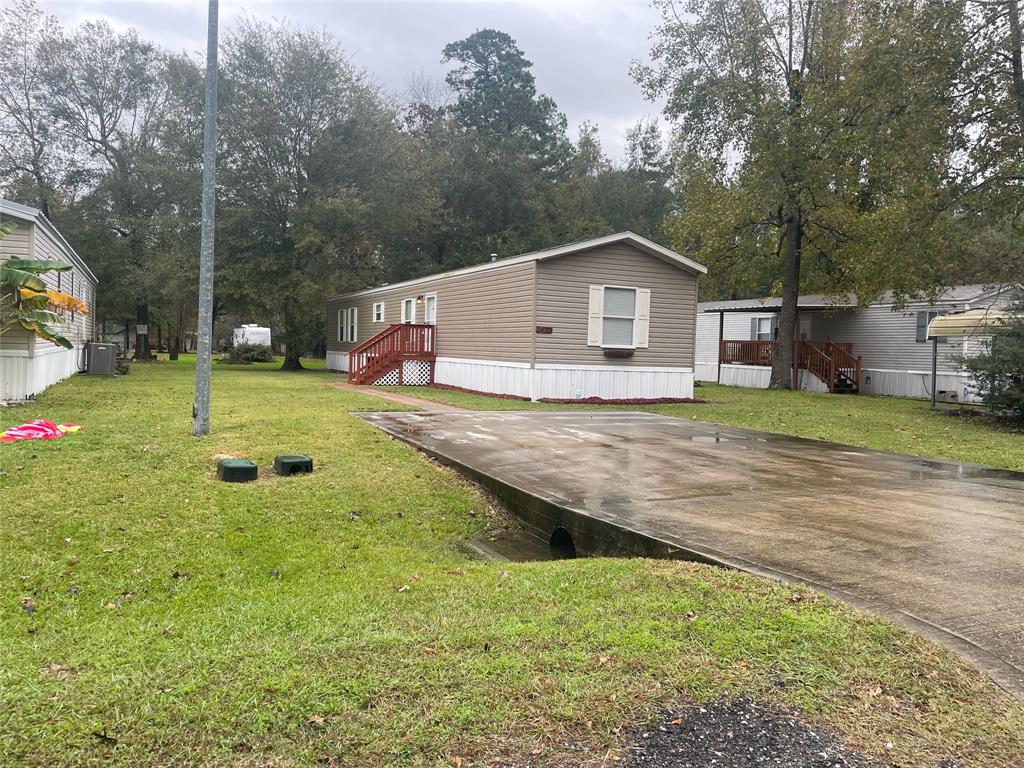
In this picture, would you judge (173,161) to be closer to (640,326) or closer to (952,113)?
(640,326)

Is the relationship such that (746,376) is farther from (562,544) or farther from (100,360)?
(562,544)

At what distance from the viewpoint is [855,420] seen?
13.2m

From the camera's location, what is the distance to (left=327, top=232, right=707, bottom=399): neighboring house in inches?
598

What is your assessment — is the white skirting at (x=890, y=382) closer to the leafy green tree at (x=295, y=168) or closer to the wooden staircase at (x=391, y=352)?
the wooden staircase at (x=391, y=352)

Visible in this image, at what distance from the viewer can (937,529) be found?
4770mm

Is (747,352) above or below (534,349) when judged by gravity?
above

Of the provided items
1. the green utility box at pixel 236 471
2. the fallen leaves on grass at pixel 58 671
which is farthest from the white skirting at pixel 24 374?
the fallen leaves on grass at pixel 58 671

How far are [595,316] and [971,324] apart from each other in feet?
25.3

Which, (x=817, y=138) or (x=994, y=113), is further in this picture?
(x=817, y=138)

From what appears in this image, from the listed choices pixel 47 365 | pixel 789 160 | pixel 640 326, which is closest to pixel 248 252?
pixel 47 365

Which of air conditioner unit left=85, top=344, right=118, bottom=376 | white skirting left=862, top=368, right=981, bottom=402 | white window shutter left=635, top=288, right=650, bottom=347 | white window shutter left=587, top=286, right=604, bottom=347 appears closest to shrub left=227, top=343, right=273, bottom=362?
air conditioner unit left=85, top=344, right=118, bottom=376

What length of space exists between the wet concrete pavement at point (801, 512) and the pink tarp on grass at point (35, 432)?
3.92 meters

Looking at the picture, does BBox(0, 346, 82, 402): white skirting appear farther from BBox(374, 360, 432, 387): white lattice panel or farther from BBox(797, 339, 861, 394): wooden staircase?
BBox(797, 339, 861, 394): wooden staircase

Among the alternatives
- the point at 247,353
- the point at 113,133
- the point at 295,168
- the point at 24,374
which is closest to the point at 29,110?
the point at 113,133
